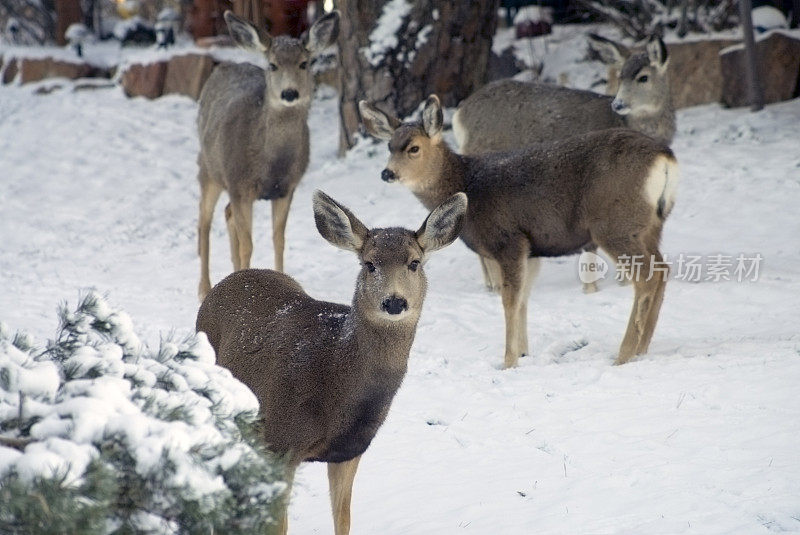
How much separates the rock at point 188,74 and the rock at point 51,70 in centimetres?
233

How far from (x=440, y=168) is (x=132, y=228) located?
6010 millimetres

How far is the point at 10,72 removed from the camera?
20719mm

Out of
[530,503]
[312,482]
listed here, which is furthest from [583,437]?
[312,482]

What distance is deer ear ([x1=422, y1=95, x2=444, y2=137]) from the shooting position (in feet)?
26.5

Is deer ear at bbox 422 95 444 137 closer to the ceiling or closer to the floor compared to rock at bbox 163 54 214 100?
closer to the ceiling

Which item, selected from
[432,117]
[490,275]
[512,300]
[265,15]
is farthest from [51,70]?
[512,300]

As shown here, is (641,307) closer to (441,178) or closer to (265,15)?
(441,178)

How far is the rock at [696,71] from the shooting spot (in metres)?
14.3

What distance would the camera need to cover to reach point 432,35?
13773mm

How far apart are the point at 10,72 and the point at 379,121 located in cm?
1455

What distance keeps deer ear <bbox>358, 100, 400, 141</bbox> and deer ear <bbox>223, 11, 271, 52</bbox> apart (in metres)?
1.87

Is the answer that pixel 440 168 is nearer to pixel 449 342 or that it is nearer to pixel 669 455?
pixel 449 342

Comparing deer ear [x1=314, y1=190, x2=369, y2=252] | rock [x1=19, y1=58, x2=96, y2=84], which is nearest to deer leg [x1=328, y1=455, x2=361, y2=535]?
deer ear [x1=314, y1=190, x2=369, y2=252]

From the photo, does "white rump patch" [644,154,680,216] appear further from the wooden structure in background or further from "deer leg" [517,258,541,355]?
the wooden structure in background
